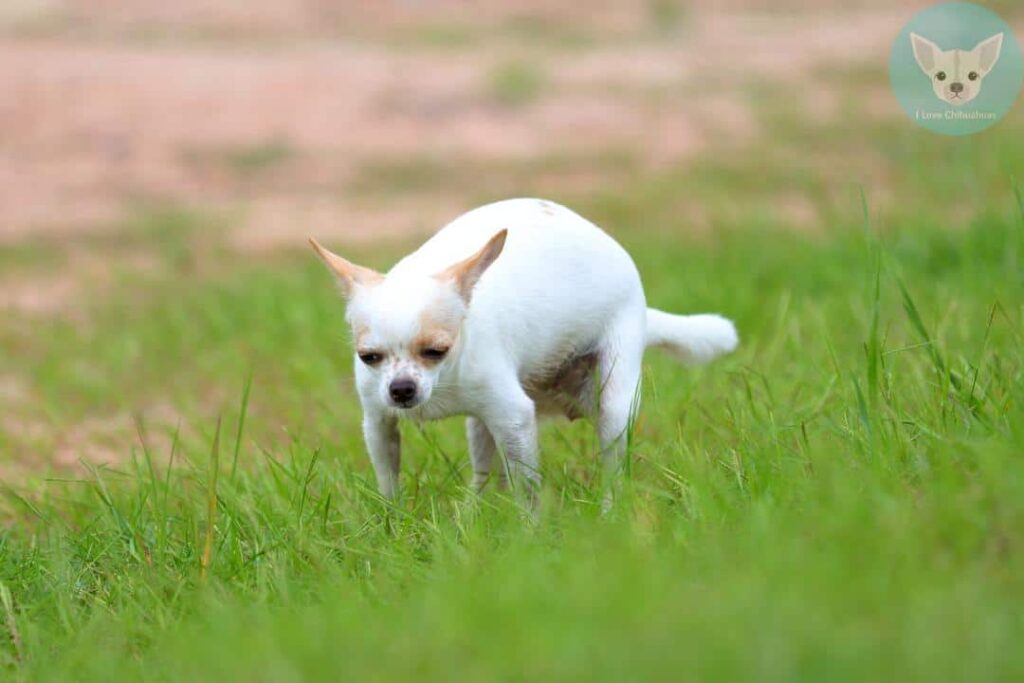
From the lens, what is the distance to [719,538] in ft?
10.2

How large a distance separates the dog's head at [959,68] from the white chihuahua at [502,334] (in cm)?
199

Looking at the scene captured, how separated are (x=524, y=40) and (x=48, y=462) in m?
12.7

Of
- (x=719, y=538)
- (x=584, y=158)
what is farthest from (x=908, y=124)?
(x=719, y=538)

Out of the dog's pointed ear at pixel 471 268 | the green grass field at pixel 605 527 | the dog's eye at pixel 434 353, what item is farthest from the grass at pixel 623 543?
the dog's pointed ear at pixel 471 268

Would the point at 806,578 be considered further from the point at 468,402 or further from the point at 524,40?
the point at 524,40

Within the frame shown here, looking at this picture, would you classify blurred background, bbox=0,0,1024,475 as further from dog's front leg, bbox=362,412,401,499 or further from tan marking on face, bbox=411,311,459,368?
tan marking on face, bbox=411,311,459,368

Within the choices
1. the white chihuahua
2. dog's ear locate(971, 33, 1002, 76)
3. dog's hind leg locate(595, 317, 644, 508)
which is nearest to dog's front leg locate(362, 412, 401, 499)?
the white chihuahua

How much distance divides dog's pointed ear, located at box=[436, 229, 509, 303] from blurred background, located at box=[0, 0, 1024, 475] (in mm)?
2956

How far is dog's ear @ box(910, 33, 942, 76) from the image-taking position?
18.3 feet

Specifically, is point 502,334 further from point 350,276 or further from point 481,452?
point 481,452

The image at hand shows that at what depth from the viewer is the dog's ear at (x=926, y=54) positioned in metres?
5.57

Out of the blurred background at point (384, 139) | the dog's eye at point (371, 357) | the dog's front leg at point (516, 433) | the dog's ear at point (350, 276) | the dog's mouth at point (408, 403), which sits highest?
the dog's ear at point (350, 276)

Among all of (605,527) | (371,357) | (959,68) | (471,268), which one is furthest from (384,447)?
(959,68)
